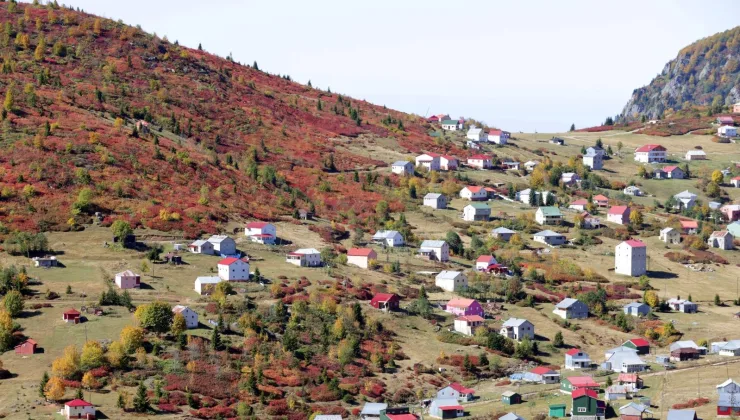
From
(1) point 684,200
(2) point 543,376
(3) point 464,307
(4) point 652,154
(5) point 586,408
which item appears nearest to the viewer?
(5) point 586,408

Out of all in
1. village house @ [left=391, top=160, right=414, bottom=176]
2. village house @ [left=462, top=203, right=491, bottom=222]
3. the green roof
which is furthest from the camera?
village house @ [left=391, top=160, right=414, bottom=176]

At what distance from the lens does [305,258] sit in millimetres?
106875

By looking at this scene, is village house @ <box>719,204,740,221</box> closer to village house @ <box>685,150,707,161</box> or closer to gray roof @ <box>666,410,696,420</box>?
village house @ <box>685,150,707,161</box>

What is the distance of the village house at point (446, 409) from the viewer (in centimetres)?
7700

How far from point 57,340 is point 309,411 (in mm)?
18191

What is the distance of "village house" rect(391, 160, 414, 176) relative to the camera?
494ft

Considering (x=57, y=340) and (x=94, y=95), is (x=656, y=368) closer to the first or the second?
(x=57, y=340)

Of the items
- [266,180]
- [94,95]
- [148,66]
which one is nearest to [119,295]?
[266,180]

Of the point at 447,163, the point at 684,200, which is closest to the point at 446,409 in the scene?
the point at 684,200

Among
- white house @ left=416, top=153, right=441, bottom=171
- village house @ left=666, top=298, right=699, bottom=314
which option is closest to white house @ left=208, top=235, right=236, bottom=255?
village house @ left=666, top=298, right=699, bottom=314

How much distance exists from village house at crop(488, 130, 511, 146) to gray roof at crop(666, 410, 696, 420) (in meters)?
108

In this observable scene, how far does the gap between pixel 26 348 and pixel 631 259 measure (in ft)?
191

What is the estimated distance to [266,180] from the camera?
138 meters

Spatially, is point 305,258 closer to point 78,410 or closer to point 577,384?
point 577,384
